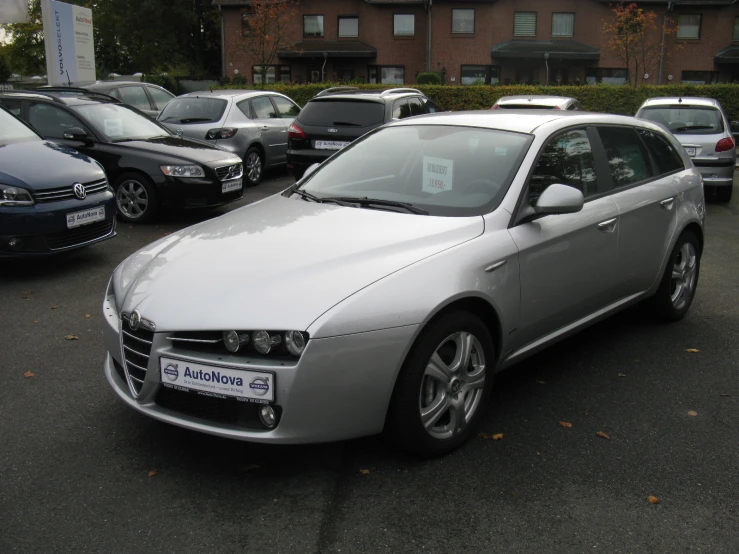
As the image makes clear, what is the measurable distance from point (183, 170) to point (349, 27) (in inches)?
1434

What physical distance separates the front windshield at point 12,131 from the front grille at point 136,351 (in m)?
5.02

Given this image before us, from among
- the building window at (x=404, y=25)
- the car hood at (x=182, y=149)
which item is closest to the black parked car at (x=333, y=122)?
the car hood at (x=182, y=149)

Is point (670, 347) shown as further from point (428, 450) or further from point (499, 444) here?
point (428, 450)

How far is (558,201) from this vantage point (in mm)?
4070

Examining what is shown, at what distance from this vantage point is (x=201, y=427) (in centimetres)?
332

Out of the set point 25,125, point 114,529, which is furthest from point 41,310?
point 114,529

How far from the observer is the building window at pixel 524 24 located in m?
41.3

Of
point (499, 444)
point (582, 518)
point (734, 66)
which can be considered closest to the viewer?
point (582, 518)

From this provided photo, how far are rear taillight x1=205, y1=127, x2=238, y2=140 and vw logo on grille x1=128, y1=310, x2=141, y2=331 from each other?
9.90 m

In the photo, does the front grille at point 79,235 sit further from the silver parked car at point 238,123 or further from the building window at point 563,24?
the building window at point 563,24

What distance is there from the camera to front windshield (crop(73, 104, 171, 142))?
9.95 meters

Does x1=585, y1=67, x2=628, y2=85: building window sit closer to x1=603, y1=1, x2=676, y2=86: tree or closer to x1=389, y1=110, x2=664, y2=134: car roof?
x1=603, y1=1, x2=676, y2=86: tree

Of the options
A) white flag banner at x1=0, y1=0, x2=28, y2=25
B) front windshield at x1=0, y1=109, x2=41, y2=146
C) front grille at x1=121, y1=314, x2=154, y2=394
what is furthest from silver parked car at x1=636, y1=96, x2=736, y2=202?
white flag banner at x1=0, y1=0, x2=28, y2=25

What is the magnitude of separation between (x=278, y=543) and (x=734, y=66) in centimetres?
4361
